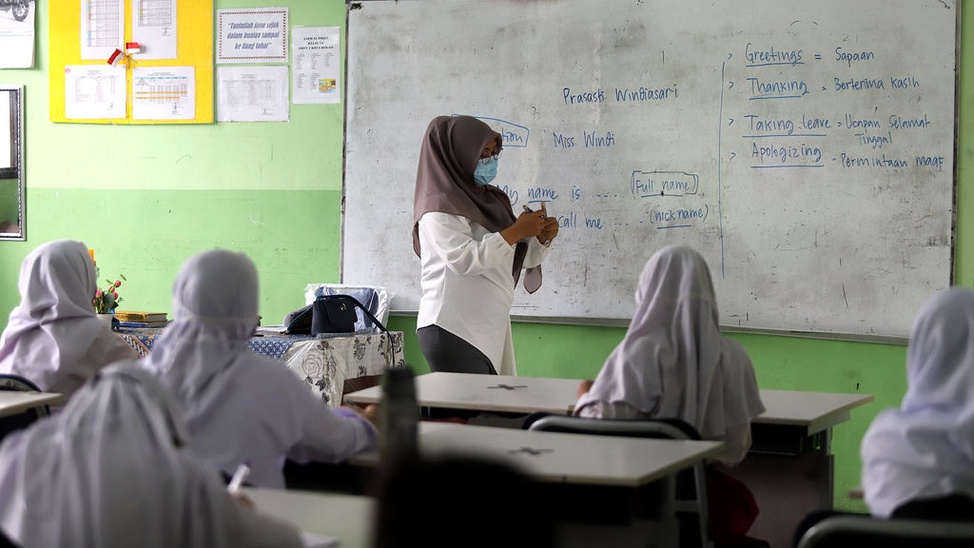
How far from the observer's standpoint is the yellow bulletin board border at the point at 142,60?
5.81 metres

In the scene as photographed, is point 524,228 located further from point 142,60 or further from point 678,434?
point 142,60

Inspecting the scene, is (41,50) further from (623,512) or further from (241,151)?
(623,512)

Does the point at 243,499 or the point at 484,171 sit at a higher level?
the point at 484,171

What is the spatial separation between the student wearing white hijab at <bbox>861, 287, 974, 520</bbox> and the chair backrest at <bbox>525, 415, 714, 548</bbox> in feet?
1.78

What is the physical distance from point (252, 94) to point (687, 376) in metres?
3.51

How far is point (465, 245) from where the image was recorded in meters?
4.41

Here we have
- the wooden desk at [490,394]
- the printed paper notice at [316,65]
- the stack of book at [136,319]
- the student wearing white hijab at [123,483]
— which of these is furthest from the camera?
the printed paper notice at [316,65]

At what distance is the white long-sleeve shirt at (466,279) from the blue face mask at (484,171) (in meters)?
0.18

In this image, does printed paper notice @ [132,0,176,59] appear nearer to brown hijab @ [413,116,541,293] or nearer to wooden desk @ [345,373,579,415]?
brown hijab @ [413,116,541,293]

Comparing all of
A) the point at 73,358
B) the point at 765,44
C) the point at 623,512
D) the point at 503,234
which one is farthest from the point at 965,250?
the point at 73,358

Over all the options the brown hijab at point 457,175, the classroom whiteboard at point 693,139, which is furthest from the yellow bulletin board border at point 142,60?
the brown hijab at point 457,175

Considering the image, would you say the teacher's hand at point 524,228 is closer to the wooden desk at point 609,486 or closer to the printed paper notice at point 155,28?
the wooden desk at point 609,486

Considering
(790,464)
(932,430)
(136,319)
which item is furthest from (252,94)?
(932,430)

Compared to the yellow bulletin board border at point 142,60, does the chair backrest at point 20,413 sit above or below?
below
